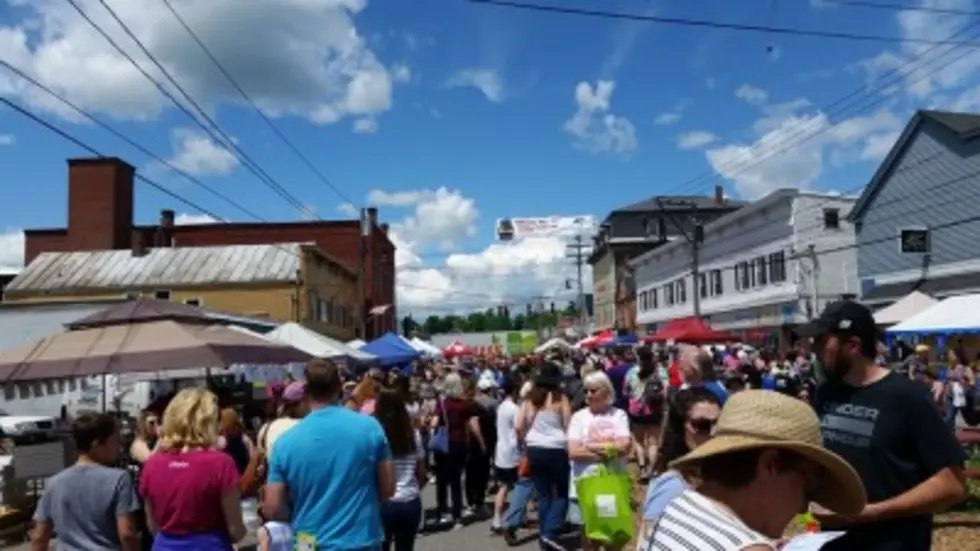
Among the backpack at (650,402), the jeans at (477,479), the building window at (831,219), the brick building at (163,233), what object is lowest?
the jeans at (477,479)

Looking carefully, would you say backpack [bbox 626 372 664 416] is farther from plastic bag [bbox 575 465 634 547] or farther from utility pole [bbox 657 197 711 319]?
utility pole [bbox 657 197 711 319]

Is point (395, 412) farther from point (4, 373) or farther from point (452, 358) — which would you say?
point (452, 358)

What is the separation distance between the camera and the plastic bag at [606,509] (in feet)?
21.6

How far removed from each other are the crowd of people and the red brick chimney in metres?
45.7

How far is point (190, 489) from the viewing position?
4.73 meters

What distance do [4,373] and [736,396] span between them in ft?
26.9

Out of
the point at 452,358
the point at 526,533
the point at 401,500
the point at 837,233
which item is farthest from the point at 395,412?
the point at 837,233

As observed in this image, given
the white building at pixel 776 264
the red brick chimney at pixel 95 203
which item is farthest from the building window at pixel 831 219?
the red brick chimney at pixel 95 203

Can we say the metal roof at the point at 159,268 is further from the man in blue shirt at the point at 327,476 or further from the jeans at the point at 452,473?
the man in blue shirt at the point at 327,476

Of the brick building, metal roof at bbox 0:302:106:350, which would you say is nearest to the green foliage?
the brick building

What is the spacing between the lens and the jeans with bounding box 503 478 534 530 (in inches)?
394

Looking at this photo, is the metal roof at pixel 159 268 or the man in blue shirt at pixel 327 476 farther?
the metal roof at pixel 159 268

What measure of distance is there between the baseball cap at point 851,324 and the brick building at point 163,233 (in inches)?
1791

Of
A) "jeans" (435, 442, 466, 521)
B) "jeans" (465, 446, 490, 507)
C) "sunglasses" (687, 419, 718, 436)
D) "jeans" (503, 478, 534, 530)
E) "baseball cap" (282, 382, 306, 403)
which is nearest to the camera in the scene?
"sunglasses" (687, 419, 718, 436)
